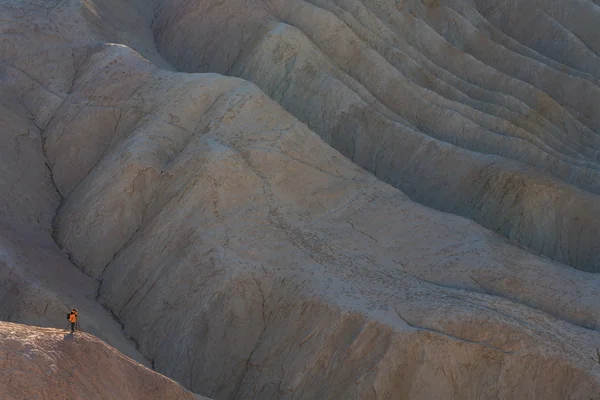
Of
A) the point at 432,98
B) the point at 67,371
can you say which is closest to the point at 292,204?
the point at 432,98

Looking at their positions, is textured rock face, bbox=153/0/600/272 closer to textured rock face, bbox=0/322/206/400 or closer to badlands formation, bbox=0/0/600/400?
badlands formation, bbox=0/0/600/400

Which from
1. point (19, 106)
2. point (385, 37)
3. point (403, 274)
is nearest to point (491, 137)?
point (385, 37)

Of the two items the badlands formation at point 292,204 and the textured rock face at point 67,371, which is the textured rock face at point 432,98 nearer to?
the badlands formation at point 292,204

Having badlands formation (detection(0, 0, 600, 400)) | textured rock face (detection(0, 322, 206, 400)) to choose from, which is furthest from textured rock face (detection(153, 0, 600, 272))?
textured rock face (detection(0, 322, 206, 400))

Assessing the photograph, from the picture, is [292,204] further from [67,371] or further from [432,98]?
[67,371]

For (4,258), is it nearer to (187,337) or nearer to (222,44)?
(187,337)

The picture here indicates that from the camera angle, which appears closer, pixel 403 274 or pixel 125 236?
pixel 403 274
